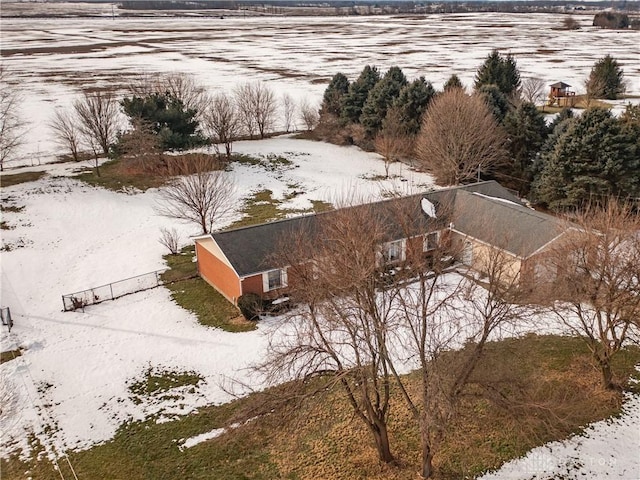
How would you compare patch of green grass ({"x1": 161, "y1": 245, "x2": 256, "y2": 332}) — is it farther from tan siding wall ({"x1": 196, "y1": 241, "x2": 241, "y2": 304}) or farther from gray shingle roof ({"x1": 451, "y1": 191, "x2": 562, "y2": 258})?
gray shingle roof ({"x1": 451, "y1": 191, "x2": 562, "y2": 258})

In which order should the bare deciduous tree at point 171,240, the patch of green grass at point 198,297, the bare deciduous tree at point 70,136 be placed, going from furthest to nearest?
1. the bare deciduous tree at point 70,136
2. the bare deciduous tree at point 171,240
3. the patch of green grass at point 198,297

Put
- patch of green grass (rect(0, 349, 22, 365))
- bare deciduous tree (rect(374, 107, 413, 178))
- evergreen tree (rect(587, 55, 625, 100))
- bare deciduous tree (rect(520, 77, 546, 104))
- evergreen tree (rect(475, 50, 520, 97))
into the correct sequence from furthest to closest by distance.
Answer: evergreen tree (rect(587, 55, 625, 100)), bare deciduous tree (rect(520, 77, 546, 104)), evergreen tree (rect(475, 50, 520, 97)), bare deciduous tree (rect(374, 107, 413, 178)), patch of green grass (rect(0, 349, 22, 365))

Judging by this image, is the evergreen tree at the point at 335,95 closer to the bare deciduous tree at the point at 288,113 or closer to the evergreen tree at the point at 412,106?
the bare deciduous tree at the point at 288,113

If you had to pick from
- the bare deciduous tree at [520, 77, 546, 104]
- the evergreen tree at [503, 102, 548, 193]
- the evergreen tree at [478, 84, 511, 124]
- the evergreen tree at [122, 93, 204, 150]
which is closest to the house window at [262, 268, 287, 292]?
the evergreen tree at [503, 102, 548, 193]

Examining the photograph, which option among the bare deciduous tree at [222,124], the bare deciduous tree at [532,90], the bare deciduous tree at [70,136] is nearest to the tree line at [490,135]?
the bare deciduous tree at [532,90]

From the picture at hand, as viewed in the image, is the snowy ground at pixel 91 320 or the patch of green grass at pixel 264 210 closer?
the snowy ground at pixel 91 320

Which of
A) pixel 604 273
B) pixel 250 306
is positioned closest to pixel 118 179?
pixel 250 306
